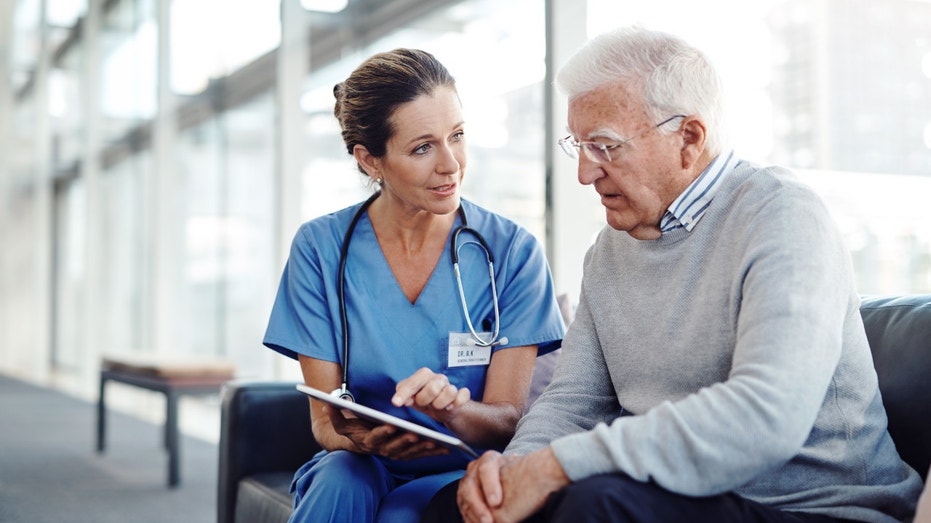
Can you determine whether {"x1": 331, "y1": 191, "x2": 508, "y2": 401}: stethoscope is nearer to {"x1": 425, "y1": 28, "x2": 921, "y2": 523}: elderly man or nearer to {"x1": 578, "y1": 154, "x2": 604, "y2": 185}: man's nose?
{"x1": 425, "y1": 28, "x2": 921, "y2": 523}: elderly man

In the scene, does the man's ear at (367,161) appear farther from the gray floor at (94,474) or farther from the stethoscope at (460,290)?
the gray floor at (94,474)

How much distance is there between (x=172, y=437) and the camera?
387 centimetres

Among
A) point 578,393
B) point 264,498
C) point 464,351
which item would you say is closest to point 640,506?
point 578,393

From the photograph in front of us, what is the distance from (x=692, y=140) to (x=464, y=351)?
0.60 metres

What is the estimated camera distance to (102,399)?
186 inches

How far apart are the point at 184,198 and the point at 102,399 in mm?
2299

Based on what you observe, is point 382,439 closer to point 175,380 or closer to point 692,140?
point 692,140

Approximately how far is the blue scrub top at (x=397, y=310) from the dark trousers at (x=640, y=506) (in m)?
0.63

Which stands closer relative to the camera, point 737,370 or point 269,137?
point 737,370

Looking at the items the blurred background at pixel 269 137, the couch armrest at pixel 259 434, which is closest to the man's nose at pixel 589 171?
the blurred background at pixel 269 137

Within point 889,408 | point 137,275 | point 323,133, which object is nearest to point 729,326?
point 889,408

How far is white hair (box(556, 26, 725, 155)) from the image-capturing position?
54.1 inches

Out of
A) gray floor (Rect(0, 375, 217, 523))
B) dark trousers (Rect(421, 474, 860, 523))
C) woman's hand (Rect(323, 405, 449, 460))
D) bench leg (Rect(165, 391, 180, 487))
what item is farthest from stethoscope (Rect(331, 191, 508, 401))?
bench leg (Rect(165, 391, 180, 487))

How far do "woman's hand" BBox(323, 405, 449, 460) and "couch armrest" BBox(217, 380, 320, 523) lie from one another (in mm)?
691
